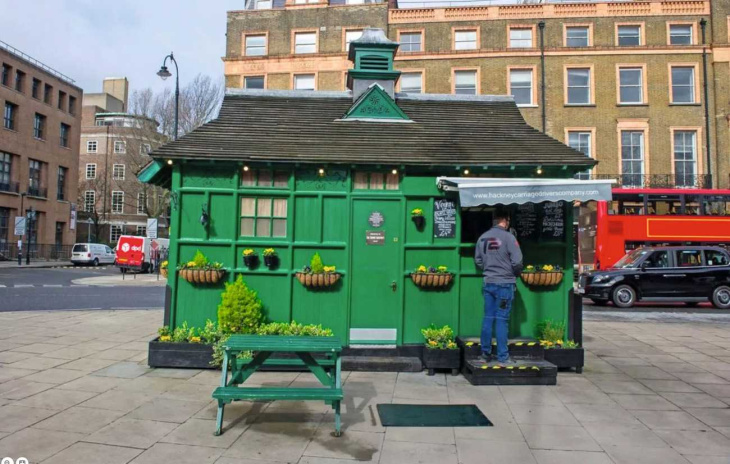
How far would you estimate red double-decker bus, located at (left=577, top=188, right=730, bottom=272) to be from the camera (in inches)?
784

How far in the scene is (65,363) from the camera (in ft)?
23.3

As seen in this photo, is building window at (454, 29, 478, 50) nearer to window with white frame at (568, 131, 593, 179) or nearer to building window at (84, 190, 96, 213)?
window with white frame at (568, 131, 593, 179)

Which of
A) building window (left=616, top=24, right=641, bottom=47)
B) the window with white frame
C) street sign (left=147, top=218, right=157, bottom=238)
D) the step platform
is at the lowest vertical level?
the step platform

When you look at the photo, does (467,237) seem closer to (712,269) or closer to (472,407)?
(472,407)

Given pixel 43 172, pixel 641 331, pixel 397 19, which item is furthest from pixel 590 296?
pixel 43 172

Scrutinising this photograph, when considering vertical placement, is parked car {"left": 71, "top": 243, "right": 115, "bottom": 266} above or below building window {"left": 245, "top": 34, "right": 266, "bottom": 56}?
below

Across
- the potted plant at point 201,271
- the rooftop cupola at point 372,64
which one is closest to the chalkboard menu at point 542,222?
the rooftop cupola at point 372,64

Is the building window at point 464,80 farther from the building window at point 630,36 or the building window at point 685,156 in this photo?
the building window at point 685,156

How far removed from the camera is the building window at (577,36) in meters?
30.9

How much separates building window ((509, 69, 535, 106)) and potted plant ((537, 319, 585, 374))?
26.6m

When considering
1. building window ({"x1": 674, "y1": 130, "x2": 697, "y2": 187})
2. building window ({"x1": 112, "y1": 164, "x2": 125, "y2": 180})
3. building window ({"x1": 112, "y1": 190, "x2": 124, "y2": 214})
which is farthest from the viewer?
building window ({"x1": 112, "y1": 190, "x2": 124, "y2": 214})

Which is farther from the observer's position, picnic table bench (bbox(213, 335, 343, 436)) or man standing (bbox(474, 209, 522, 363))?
man standing (bbox(474, 209, 522, 363))

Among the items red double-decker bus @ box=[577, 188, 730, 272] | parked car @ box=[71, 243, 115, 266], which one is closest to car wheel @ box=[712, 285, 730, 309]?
red double-decker bus @ box=[577, 188, 730, 272]

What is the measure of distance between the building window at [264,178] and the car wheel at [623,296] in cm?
1287
